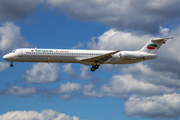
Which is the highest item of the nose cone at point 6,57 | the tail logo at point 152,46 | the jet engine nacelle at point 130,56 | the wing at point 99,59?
the tail logo at point 152,46

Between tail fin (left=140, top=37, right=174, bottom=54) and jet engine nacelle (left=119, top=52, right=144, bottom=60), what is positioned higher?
tail fin (left=140, top=37, right=174, bottom=54)

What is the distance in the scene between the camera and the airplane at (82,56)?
5619 cm

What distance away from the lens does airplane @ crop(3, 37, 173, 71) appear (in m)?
56.2

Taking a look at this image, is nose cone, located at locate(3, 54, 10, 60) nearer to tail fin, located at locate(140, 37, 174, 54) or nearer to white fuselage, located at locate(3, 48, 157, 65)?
white fuselage, located at locate(3, 48, 157, 65)

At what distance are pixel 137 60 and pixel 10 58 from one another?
85.1 feet

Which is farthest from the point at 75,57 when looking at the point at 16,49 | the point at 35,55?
the point at 16,49

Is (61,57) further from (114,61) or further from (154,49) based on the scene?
(154,49)

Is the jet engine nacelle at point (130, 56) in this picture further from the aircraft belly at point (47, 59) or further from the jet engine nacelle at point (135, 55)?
the aircraft belly at point (47, 59)

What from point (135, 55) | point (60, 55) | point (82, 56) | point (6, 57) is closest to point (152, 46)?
point (135, 55)

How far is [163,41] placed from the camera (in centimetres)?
6188

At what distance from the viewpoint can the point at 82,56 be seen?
191ft

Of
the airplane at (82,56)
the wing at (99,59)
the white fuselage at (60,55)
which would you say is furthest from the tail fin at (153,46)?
the wing at (99,59)

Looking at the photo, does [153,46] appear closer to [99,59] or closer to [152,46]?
[152,46]

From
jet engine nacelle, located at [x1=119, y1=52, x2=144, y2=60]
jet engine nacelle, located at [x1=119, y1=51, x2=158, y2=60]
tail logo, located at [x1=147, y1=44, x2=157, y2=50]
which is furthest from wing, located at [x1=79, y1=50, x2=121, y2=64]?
tail logo, located at [x1=147, y1=44, x2=157, y2=50]
